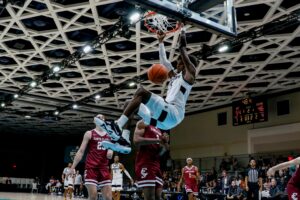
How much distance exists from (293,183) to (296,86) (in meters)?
19.1

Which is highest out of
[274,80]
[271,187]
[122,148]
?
[274,80]

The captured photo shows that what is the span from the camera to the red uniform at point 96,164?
784 cm

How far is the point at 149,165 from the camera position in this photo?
6445 millimetres

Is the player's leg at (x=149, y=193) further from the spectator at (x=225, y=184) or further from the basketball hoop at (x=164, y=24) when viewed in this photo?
the spectator at (x=225, y=184)

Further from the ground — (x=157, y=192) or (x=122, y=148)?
(x=122, y=148)

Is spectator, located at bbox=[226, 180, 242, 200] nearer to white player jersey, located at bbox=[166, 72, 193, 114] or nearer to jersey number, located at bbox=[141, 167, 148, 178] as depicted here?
jersey number, located at bbox=[141, 167, 148, 178]

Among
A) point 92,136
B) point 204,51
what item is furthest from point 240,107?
point 92,136

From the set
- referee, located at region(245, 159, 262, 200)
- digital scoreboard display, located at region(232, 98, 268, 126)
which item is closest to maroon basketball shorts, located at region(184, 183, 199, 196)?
referee, located at region(245, 159, 262, 200)

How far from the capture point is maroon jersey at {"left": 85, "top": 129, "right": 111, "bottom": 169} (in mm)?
7973

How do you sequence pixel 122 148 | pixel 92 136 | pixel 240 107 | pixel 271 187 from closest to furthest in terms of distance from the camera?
pixel 122 148, pixel 92 136, pixel 271 187, pixel 240 107

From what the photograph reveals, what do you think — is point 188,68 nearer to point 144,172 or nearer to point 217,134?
point 144,172

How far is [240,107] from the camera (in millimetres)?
22484

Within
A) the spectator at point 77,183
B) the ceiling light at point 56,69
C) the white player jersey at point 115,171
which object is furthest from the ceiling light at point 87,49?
the spectator at point 77,183

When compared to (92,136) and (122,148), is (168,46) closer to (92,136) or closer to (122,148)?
(92,136)
